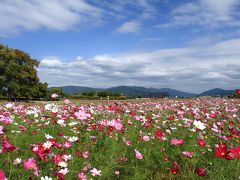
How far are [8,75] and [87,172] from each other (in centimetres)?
5376

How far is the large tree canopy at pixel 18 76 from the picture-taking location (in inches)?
2135

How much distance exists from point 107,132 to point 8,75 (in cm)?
5241

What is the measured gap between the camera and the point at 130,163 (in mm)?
5098

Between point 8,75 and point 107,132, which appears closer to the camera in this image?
point 107,132

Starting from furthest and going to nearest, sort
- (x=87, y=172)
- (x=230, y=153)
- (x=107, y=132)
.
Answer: (x=107, y=132)
(x=87, y=172)
(x=230, y=153)

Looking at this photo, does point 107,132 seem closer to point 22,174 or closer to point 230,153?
point 22,174

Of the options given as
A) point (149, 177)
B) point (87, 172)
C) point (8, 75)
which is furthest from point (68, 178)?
point (8, 75)

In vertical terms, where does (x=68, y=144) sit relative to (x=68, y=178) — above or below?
above

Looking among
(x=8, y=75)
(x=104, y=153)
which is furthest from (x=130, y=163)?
(x=8, y=75)

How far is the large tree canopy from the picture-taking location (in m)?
54.2

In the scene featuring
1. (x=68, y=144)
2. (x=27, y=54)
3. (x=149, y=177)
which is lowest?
(x=149, y=177)

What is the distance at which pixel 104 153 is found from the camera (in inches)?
209

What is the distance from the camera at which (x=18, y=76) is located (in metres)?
54.3

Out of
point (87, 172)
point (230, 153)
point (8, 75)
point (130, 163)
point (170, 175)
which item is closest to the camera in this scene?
point (230, 153)
